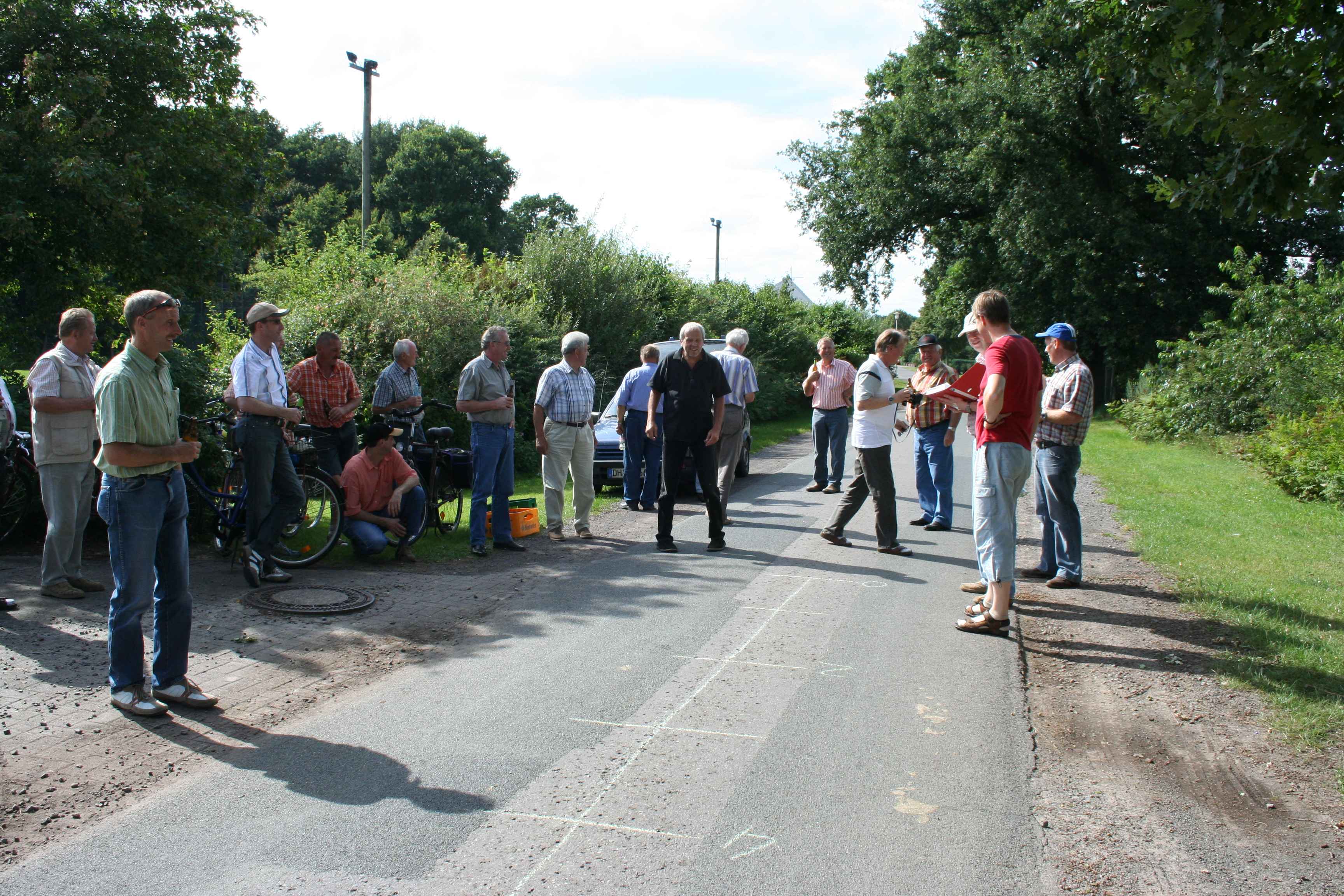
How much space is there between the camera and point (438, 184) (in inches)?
2311

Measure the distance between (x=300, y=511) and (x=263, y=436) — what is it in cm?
75

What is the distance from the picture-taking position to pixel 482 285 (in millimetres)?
20719

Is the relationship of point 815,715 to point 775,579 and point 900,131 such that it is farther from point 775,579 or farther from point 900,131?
point 900,131

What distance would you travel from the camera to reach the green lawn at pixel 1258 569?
5555 mm

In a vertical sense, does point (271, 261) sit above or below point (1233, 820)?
above

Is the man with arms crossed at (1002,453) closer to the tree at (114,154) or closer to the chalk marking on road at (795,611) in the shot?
the chalk marking on road at (795,611)

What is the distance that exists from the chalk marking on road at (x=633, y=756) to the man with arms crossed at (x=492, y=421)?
3.38 metres

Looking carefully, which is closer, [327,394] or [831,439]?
[327,394]

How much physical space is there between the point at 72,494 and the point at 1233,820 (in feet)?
23.5

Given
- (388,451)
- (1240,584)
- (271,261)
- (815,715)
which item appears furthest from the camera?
(271,261)

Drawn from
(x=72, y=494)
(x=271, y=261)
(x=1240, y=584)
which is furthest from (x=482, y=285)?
(x=1240, y=584)

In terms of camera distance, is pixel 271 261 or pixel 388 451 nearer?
pixel 388 451

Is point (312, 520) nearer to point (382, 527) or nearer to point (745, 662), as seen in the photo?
point (382, 527)

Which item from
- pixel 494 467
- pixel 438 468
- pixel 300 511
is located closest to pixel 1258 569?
pixel 494 467
